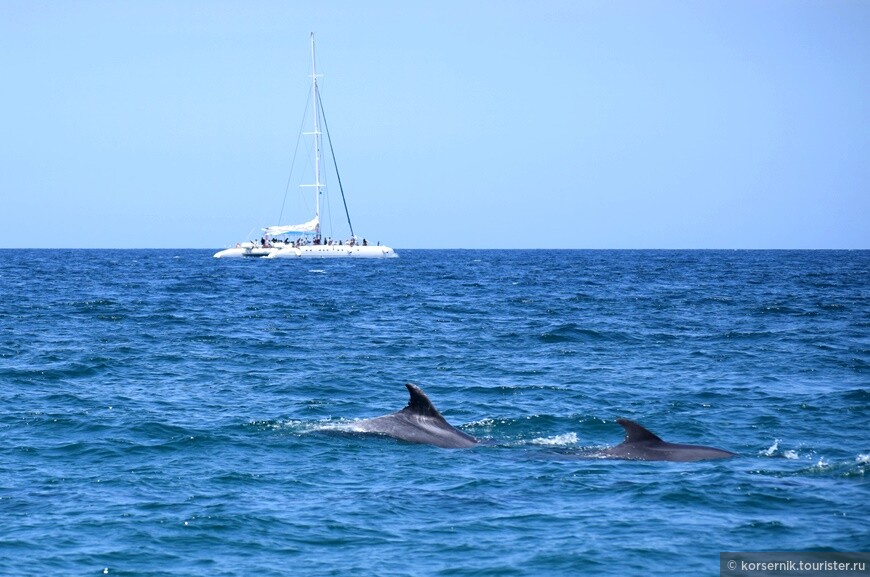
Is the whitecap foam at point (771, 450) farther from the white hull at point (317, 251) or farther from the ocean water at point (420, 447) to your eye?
the white hull at point (317, 251)

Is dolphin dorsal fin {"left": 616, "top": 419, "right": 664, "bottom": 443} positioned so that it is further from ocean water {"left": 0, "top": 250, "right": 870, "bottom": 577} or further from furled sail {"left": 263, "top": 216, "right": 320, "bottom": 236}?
furled sail {"left": 263, "top": 216, "right": 320, "bottom": 236}

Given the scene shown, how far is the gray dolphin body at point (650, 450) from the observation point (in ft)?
46.4

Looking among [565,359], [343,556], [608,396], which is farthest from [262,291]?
[343,556]

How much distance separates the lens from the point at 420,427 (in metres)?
15.6

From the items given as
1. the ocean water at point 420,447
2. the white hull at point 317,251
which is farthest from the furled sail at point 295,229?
the ocean water at point 420,447

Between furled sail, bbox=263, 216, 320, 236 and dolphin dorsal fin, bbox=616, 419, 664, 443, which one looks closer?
dolphin dorsal fin, bbox=616, 419, 664, 443

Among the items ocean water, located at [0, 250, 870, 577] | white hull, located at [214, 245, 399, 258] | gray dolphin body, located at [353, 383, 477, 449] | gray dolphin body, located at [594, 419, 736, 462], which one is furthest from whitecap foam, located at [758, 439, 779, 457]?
white hull, located at [214, 245, 399, 258]

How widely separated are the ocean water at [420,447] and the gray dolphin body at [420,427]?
0.33m

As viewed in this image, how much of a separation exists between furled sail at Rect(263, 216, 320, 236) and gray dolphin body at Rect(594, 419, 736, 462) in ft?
325

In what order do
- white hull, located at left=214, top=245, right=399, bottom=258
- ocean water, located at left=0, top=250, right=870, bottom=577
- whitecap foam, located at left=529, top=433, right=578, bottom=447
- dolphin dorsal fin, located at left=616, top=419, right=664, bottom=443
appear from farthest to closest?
white hull, located at left=214, top=245, right=399, bottom=258, whitecap foam, located at left=529, top=433, right=578, bottom=447, dolphin dorsal fin, located at left=616, top=419, right=664, bottom=443, ocean water, located at left=0, top=250, right=870, bottom=577

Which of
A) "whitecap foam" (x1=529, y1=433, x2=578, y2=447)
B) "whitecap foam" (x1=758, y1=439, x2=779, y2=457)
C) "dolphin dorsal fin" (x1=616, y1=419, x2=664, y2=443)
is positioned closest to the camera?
"dolphin dorsal fin" (x1=616, y1=419, x2=664, y2=443)

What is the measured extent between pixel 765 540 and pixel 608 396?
9606mm

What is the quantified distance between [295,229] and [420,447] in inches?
3917

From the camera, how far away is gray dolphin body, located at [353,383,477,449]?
1529cm
